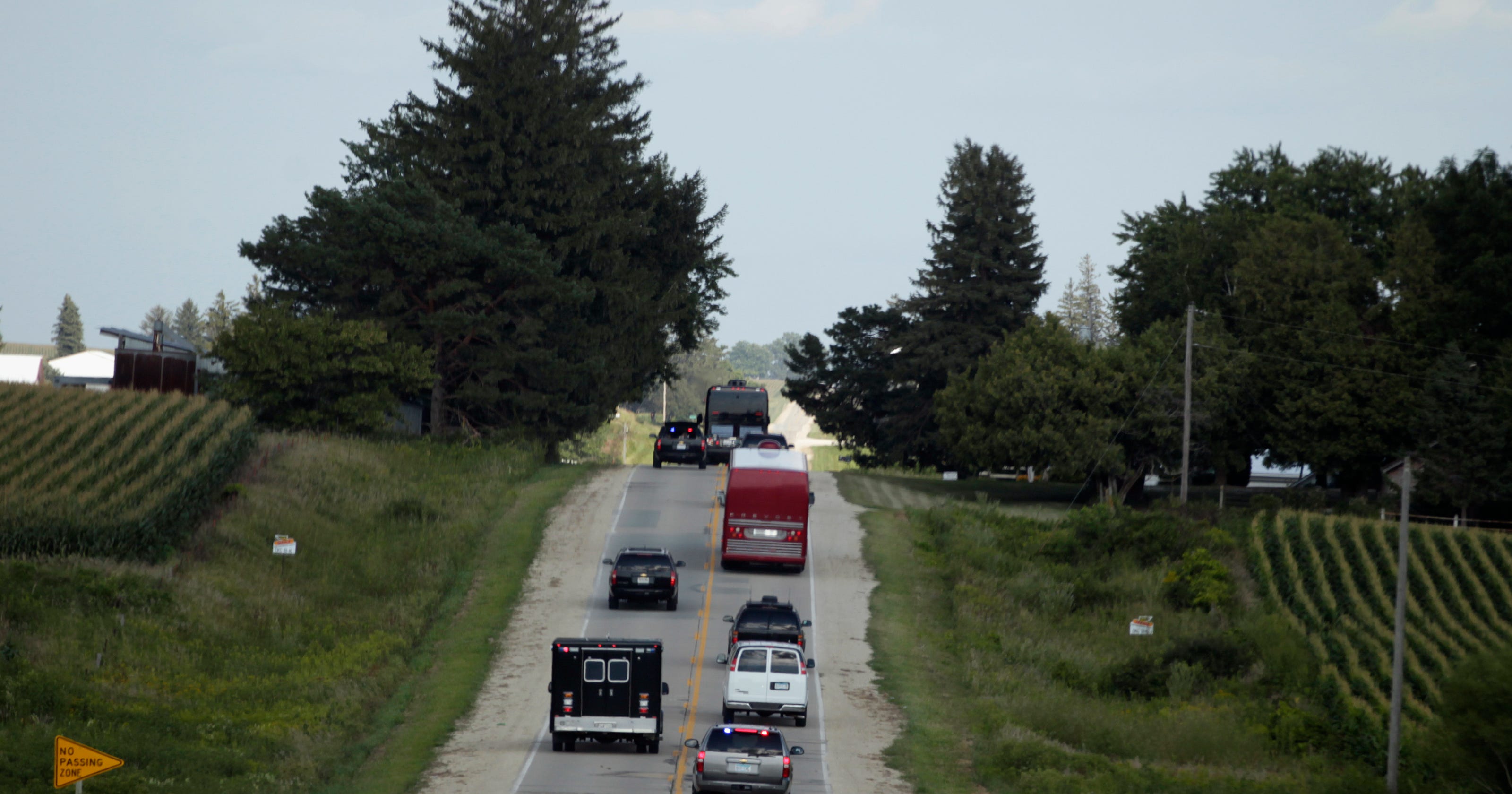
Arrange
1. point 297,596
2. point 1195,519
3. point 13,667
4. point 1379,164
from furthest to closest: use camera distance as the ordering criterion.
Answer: point 1379,164
point 1195,519
point 297,596
point 13,667

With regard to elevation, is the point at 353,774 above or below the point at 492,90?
below

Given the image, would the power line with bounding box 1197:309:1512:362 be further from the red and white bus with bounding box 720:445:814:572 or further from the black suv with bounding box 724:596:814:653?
the black suv with bounding box 724:596:814:653

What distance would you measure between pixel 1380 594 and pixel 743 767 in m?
40.9

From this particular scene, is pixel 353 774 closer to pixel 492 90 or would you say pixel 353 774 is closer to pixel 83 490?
pixel 83 490

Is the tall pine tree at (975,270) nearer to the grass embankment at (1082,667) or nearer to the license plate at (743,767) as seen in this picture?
the grass embankment at (1082,667)

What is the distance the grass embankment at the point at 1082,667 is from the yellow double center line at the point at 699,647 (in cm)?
446

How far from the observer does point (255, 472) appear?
5388 centimetres

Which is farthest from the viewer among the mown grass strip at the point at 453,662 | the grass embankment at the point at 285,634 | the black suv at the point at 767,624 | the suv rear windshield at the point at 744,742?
the black suv at the point at 767,624

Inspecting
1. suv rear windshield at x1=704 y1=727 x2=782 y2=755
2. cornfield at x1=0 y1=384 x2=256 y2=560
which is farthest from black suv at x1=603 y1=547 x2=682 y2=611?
suv rear windshield at x1=704 y1=727 x2=782 y2=755

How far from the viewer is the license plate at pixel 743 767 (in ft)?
78.4

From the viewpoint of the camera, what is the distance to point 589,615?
4153 cm

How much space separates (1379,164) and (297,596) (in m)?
73.1

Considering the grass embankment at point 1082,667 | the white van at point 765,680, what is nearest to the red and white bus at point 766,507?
the grass embankment at point 1082,667

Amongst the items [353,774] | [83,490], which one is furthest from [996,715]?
[83,490]
